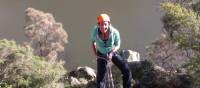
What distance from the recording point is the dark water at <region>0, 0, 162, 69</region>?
50.4ft

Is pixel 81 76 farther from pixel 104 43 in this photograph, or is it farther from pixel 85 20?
pixel 85 20

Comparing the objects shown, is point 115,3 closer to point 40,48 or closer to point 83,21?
point 83,21

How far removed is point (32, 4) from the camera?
708 inches

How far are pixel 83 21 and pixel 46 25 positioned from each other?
305cm

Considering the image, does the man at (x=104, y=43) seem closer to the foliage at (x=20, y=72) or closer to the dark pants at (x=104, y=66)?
the dark pants at (x=104, y=66)

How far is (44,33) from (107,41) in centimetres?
885

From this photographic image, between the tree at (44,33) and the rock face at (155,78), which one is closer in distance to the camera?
the rock face at (155,78)

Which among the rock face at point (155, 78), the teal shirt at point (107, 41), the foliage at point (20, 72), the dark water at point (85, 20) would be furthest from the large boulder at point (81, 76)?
the dark water at point (85, 20)

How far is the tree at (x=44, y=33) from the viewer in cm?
1379

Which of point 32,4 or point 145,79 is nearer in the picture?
point 145,79

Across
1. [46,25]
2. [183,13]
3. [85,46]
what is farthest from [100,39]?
[85,46]

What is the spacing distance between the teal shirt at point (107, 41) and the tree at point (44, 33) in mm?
8366

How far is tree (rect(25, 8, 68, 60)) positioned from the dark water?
3.66 ft

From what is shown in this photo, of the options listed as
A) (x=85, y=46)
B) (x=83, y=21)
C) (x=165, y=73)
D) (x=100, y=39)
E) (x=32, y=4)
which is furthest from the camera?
(x=32, y=4)
